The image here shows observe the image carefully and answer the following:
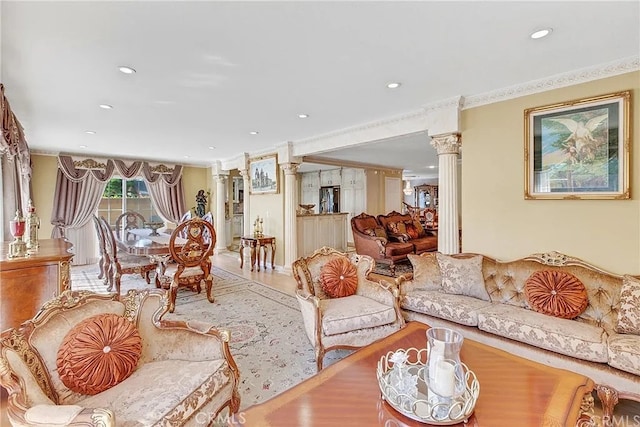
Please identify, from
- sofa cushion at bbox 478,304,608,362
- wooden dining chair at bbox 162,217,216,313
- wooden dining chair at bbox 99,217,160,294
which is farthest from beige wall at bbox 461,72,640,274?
wooden dining chair at bbox 99,217,160,294

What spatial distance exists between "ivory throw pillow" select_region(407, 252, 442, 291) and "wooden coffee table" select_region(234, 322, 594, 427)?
1350 mm

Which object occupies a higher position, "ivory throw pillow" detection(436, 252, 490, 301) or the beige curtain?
the beige curtain

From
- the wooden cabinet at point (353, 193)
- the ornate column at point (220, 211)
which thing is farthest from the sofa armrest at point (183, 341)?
the wooden cabinet at point (353, 193)

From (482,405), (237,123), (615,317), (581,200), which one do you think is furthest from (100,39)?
(615,317)

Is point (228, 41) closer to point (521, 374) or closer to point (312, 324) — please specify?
point (312, 324)

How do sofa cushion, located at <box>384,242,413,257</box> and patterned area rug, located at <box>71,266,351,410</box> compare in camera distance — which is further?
sofa cushion, located at <box>384,242,413,257</box>

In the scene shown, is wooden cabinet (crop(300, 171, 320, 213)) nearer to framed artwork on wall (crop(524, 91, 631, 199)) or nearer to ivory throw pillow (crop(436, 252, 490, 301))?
ivory throw pillow (crop(436, 252, 490, 301))

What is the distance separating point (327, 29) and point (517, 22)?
119 cm

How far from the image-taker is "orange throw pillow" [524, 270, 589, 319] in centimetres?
239

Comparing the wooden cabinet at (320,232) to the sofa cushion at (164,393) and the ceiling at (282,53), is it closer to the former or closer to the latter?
the ceiling at (282,53)

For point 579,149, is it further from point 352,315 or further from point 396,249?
point 396,249

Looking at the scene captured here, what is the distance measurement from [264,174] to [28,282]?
432 cm

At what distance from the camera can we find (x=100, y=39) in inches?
81.3

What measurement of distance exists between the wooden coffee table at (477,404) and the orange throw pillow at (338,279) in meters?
1.11
